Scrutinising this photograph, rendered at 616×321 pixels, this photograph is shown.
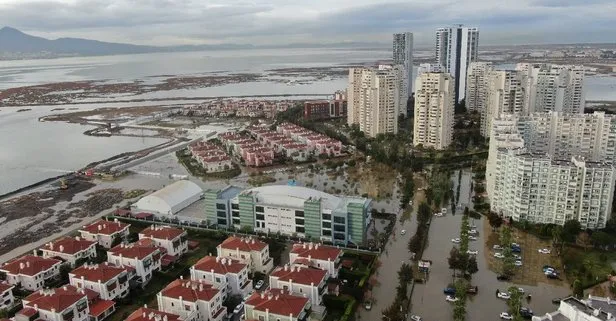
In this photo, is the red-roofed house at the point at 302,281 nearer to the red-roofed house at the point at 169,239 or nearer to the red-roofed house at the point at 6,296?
the red-roofed house at the point at 169,239

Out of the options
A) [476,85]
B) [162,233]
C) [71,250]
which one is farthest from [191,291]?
[476,85]

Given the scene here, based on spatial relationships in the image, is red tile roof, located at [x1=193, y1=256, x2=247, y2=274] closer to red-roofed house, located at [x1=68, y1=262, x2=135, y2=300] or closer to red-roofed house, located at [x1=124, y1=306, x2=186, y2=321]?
red-roofed house, located at [x1=68, y1=262, x2=135, y2=300]

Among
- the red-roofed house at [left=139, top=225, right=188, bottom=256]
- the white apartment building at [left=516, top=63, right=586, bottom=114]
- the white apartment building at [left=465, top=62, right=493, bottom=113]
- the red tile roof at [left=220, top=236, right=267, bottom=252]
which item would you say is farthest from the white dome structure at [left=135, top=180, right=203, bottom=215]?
the white apartment building at [left=465, top=62, right=493, bottom=113]

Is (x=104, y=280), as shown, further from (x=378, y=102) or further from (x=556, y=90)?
(x=556, y=90)

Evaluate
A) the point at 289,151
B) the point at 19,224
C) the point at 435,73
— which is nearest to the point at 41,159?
the point at 19,224

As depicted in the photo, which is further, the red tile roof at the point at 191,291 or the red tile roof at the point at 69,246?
the red tile roof at the point at 69,246

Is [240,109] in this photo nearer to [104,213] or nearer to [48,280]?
[104,213]

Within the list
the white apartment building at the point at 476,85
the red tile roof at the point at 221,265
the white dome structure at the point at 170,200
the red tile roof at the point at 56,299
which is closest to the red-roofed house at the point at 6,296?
the red tile roof at the point at 56,299
